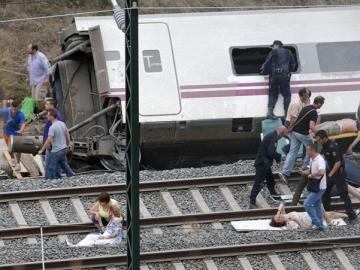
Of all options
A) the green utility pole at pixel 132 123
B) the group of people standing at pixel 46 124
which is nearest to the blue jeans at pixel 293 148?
the group of people standing at pixel 46 124

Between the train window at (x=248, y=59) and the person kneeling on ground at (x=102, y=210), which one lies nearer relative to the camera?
the person kneeling on ground at (x=102, y=210)

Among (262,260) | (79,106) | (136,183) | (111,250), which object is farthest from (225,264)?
(79,106)

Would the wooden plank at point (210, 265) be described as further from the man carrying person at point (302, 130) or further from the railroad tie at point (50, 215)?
the man carrying person at point (302, 130)

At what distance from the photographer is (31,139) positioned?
21000mm

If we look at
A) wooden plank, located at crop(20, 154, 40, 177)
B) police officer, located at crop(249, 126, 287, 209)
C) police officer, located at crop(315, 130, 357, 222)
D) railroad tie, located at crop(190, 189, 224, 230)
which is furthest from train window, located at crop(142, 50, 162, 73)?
police officer, located at crop(315, 130, 357, 222)

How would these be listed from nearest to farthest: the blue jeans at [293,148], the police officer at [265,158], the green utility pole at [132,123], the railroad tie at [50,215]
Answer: the green utility pole at [132,123] → the railroad tie at [50,215] → the police officer at [265,158] → the blue jeans at [293,148]

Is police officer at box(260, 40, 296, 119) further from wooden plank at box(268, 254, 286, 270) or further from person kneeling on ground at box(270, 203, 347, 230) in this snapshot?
wooden plank at box(268, 254, 286, 270)

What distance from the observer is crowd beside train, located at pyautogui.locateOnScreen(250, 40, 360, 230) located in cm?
1742

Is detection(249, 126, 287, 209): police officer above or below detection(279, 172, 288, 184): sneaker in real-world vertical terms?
above

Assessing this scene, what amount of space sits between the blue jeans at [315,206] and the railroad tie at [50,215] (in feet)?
12.0

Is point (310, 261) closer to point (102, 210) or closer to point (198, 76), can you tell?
point (102, 210)

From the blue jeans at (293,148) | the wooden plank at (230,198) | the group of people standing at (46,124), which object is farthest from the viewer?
the group of people standing at (46,124)

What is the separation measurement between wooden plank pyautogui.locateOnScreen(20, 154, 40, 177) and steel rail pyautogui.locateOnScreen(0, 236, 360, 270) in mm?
5463

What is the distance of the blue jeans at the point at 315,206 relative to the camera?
56.9 feet
